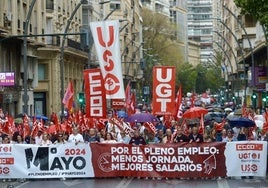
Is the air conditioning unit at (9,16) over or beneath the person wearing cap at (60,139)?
over

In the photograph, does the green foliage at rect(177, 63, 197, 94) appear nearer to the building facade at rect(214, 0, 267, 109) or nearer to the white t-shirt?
the building facade at rect(214, 0, 267, 109)

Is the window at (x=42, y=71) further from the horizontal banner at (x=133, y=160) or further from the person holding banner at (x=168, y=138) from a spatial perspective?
the horizontal banner at (x=133, y=160)

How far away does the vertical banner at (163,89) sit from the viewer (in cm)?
2716

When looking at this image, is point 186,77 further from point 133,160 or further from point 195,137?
point 133,160

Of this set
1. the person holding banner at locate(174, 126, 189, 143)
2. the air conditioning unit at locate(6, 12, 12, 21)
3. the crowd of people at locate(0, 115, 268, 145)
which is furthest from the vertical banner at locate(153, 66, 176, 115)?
the air conditioning unit at locate(6, 12, 12, 21)

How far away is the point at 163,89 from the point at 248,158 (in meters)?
5.08

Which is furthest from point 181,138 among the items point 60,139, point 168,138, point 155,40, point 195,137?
point 155,40

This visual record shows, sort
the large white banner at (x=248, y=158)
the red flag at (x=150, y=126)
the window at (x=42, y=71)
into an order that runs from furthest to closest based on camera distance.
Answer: the window at (x=42, y=71), the red flag at (x=150, y=126), the large white banner at (x=248, y=158)

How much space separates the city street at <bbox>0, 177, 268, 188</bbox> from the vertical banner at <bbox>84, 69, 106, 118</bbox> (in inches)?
90.2

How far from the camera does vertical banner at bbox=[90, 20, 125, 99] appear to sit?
918 inches

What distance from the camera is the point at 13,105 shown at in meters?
49.9

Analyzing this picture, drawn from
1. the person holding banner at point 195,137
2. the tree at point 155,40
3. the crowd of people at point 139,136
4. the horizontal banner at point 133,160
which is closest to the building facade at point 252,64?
the crowd of people at point 139,136

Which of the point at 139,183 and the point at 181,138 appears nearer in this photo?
the point at 139,183

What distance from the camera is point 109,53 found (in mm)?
23281
